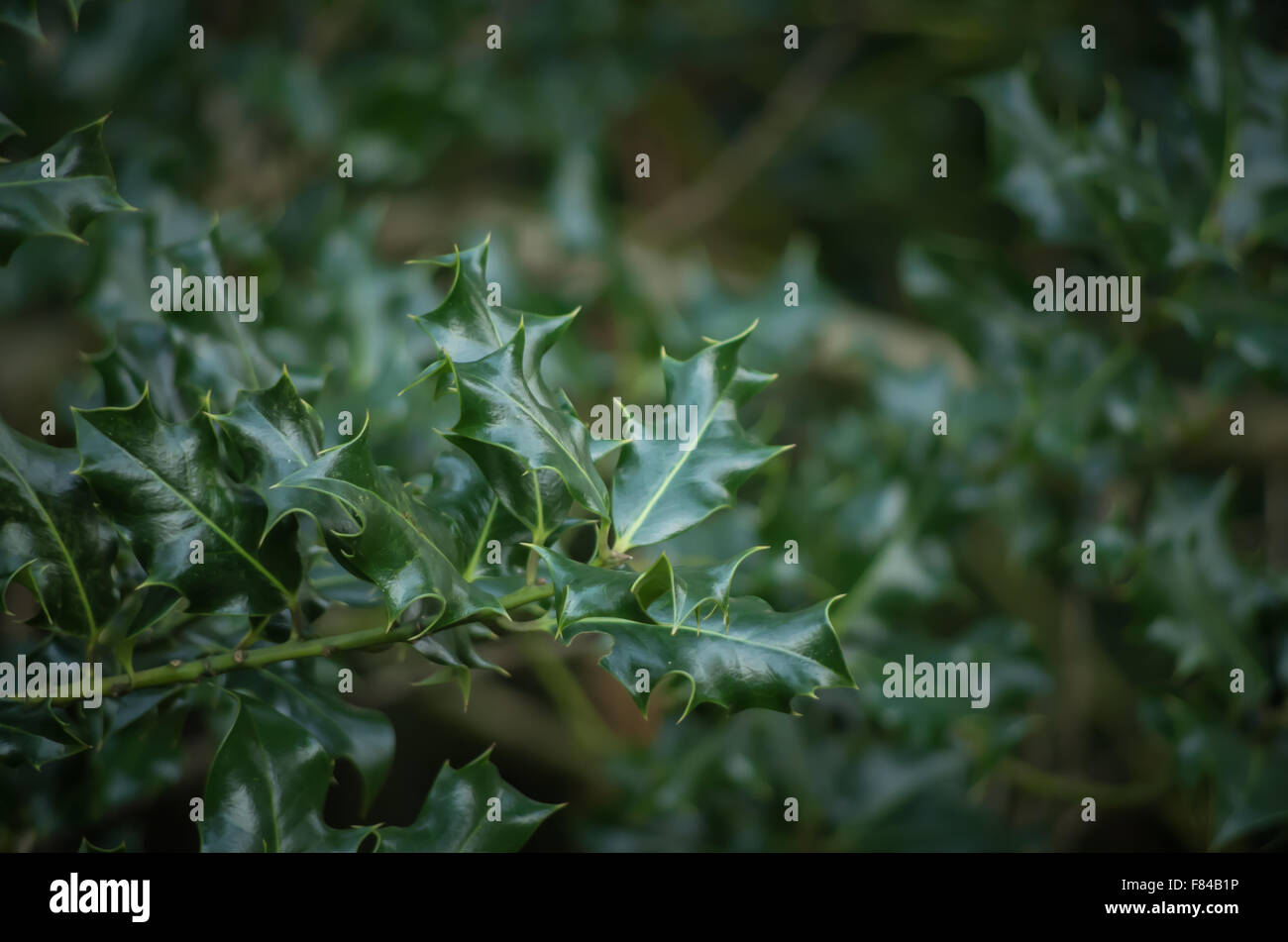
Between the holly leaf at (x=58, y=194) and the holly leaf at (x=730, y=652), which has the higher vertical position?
the holly leaf at (x=58, y=194)

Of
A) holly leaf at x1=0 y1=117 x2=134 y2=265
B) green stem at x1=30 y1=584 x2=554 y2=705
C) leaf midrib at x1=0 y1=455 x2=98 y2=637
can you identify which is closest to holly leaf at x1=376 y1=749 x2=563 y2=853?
green stem at x1=30 y1=584 x2=554 y2=705

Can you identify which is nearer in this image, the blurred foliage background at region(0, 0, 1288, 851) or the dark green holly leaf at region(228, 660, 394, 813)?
the dark green holly leaf at region(228, 660, 394, 813)

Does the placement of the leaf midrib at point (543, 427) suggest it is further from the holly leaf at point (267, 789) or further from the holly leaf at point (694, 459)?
the holly leaf at point (267, 789)

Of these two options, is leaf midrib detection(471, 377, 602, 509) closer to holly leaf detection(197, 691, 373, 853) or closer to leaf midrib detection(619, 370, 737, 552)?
leaf midrib detection(619, 370, 737, 552)

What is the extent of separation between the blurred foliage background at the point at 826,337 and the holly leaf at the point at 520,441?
0.23m

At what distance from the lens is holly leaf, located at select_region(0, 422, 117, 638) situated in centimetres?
60

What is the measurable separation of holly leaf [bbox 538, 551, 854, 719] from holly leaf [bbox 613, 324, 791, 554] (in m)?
0.05

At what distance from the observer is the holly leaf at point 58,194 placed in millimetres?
605

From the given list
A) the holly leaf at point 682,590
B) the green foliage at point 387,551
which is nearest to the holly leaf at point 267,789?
the green foliage at point 387,551

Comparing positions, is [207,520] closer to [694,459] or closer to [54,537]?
[54,537]

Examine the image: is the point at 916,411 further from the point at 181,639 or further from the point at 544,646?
the point at 181,639

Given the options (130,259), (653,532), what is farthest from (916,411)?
(130,259)
